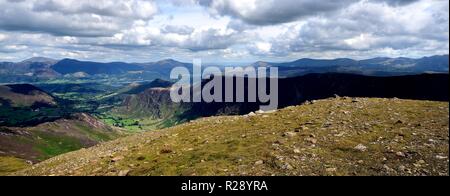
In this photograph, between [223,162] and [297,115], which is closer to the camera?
[223,162]

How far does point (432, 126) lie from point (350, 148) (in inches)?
347

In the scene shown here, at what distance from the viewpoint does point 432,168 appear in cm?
2216

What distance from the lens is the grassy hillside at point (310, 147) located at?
77.3 feet

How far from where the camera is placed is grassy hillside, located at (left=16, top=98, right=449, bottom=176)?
928 inches

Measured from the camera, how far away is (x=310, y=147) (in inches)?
1092

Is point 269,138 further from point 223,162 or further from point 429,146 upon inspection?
point 429,146

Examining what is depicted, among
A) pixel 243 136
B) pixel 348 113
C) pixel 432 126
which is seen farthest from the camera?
pixel 348 113
